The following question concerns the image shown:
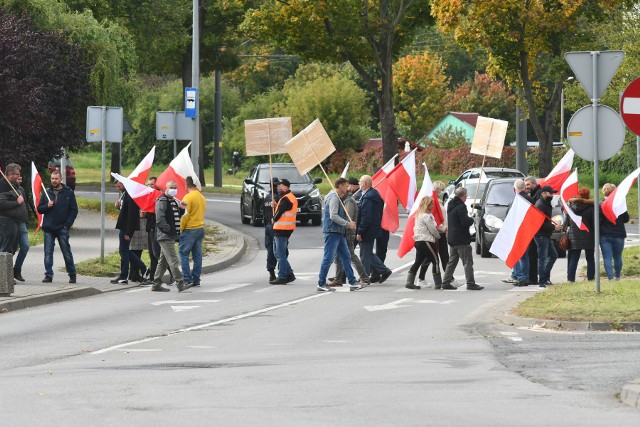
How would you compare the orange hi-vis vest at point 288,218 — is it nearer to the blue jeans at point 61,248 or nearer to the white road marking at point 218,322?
the white road marking at point 218,322

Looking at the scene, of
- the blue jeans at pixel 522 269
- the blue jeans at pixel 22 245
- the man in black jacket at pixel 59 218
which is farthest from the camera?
the blue jeans at pixel 522 269

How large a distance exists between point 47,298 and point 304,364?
816 centimetres

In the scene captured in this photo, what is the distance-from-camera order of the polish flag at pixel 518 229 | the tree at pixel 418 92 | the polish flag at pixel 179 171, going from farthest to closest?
the tree at pixel 418 92
the polish flag at pixel 179 171
the polish flag at pixel 518 229

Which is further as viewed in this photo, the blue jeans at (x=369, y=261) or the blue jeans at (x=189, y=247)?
the blue jeans at (x=369, y=261)

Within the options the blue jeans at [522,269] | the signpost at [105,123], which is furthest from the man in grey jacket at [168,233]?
the blue jeans at [522,269]

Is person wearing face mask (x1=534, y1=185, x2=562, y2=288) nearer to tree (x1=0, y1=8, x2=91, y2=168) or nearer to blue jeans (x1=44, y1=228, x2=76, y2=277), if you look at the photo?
blue jeans (x1=44, y1=228, x2=76, y2=277)

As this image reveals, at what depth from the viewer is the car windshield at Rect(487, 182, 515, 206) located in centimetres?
2791

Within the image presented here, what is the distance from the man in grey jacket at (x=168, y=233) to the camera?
21.6m

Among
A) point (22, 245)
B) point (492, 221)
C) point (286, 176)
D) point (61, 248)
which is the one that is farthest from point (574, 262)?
point (286, 176)

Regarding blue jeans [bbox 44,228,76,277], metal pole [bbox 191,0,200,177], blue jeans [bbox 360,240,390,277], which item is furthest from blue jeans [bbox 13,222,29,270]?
metal pole [bbox 191,0,200,177]

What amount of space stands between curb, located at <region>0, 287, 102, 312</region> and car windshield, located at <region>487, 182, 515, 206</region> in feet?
30.8

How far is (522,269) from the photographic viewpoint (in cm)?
2256

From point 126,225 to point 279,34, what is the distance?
27637mm

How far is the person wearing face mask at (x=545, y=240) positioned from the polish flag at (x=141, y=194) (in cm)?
614
